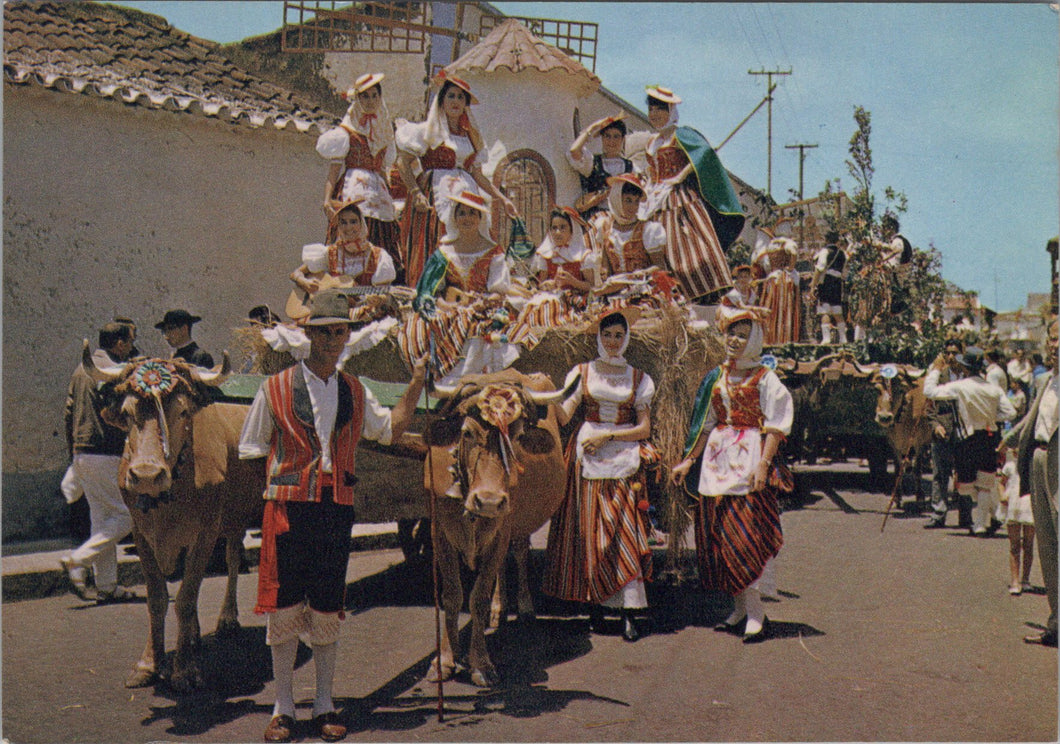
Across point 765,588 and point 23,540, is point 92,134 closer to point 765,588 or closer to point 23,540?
point 23,540

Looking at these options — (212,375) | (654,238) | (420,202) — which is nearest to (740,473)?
(654,238)

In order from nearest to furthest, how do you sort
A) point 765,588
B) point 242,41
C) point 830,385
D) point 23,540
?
1. point 765,588
2. point 23,540
3. point 830,385
4. point 242,41

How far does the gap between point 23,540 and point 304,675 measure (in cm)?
514

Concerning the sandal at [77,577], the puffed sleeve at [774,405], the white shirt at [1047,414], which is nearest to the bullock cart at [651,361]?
the puffed sleeve at [774,405]

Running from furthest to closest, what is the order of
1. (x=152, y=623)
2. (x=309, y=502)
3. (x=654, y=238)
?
(x=654, y=238) < (x=152, y=623) < (x=309, y=502)

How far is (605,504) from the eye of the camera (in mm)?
6758

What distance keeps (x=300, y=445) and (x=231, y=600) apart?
2.59 m

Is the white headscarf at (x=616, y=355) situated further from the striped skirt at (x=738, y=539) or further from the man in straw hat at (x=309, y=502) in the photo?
the man in straw hat at (x=309, y=502)

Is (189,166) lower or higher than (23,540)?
higher

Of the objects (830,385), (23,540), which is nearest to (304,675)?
(23,540)

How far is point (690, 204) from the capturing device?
8.62 m

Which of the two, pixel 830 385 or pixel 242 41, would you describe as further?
pixel 242 41

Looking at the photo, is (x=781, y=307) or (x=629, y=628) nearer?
Answer: (x=629, y=628)

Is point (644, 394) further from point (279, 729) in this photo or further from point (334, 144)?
point (334, 144)
